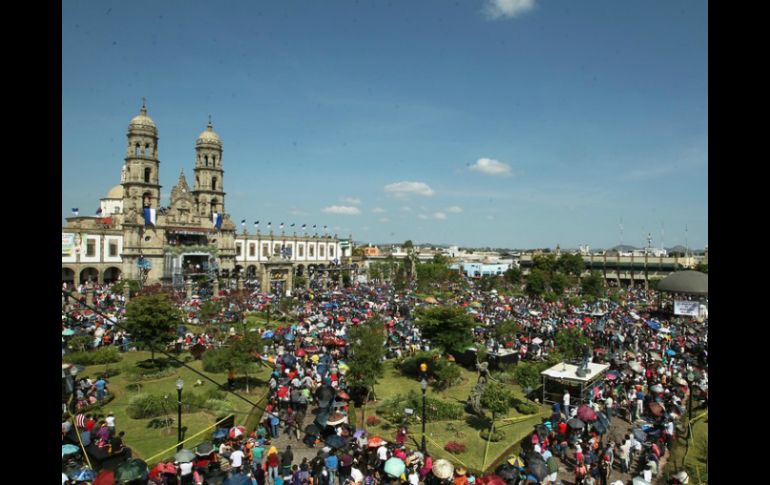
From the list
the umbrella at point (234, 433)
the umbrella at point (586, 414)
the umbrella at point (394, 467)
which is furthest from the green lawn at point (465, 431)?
the umbrella at point (234, 433)

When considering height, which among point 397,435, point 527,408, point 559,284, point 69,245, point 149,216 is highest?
point 149,216

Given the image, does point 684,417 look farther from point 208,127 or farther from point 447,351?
point 208,127

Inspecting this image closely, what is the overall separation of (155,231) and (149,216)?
2.08 metres

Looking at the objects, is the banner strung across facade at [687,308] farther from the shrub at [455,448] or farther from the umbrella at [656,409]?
the shrub at [455,448]

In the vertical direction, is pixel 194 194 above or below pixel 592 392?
above

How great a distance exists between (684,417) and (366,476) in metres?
12.2

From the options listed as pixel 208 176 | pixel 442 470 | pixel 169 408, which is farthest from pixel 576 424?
pixel 208 176

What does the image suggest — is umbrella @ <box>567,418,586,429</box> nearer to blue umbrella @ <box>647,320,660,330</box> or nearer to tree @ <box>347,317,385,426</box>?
tree @ <box>347,317,385,426</box>

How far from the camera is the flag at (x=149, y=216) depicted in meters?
58.1

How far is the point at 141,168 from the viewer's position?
199 feet

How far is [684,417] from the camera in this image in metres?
16.9

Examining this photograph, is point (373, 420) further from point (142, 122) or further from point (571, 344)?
point (142, 122)

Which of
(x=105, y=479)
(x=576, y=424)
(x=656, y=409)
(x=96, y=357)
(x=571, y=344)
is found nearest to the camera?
(x=105, y=479)
